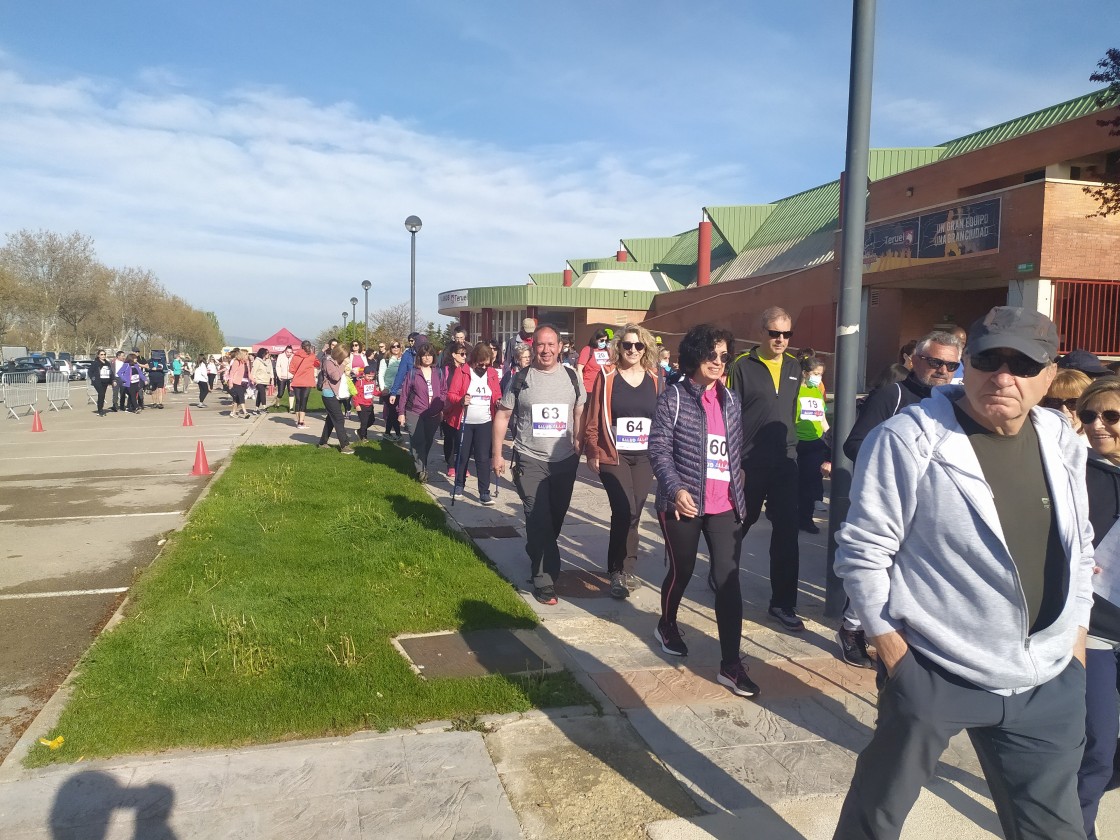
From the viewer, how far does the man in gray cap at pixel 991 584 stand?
225 centimetres

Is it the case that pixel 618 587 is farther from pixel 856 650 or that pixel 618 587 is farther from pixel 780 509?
pixel 856 650

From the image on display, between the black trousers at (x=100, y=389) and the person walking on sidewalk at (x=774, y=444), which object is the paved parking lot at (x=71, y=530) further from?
the black trousers at (x=100, y=389)

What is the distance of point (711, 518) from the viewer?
4.46m

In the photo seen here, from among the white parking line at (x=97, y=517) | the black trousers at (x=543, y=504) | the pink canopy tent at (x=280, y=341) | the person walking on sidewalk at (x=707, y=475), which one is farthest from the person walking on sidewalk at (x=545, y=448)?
the pink canopy tent at (x=280, y=341)

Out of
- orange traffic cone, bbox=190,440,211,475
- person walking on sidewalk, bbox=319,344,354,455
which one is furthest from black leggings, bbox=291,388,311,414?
orange traffic cone, bbox=190,440,211,475

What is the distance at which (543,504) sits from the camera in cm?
592

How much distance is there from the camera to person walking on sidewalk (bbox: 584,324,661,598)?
6.00 meters

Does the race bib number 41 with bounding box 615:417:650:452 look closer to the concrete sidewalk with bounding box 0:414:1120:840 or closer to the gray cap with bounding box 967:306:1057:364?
the concrete sidewalk with bounding box 0:414:1120:840

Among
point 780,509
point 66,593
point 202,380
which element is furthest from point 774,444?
point 202,380

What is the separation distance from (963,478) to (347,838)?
7.82 feet

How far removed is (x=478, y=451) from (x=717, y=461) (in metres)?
5.15

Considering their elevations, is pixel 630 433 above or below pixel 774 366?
below

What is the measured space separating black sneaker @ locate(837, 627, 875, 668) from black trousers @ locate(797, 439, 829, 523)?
328 centimetres

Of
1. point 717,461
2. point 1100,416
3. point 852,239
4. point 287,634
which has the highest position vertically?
point 852,239
